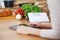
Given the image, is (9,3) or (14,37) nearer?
(14,37)

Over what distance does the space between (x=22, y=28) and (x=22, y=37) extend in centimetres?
9

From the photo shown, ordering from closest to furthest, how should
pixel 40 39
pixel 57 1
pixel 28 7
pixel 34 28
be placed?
pixel 57 1 < pixel 40 39 < pixel 34 28 < pixel 28 7

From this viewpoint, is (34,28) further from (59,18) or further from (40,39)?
(59,18)

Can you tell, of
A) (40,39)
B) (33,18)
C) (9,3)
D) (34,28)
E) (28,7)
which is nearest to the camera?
(40,39)

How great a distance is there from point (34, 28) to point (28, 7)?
1.94 ft

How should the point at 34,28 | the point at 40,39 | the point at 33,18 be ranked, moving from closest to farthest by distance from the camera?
1. the point at 40,39
2. the point at 34,28
3. the point at 33,18

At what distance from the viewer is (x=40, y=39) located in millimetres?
859

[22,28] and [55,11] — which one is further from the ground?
[55,11]

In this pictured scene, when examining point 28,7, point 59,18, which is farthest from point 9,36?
point 28,7

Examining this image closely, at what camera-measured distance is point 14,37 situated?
91 centimetres

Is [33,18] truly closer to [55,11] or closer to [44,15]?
[44,15]

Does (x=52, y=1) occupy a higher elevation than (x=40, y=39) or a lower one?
higher

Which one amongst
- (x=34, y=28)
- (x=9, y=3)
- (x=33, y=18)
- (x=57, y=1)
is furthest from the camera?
(x=9, y=3)

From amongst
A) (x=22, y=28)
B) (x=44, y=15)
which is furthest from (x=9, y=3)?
(x=22, y=28)
